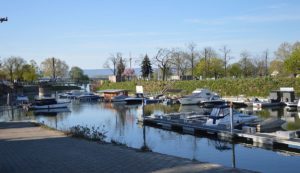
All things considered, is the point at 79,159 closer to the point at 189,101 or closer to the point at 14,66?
the point at 189,101

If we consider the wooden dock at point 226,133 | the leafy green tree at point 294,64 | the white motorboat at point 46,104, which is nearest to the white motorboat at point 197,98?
the white motorboat at point 46,104

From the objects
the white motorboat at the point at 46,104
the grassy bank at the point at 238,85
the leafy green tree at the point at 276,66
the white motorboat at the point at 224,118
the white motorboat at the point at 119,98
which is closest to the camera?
the white motorboat at the point at 224,118

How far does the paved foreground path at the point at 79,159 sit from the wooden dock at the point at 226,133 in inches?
431

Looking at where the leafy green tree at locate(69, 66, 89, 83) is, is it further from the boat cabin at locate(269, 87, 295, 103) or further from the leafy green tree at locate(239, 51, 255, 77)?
the boat cabin at locate(269, 87, 295, 103)

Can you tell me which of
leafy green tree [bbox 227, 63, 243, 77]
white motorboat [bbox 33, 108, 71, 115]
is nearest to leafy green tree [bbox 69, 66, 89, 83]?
leafy green tree [bbox 227, 63, 243, 77]

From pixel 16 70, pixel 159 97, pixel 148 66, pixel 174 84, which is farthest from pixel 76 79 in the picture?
pixel 159 97

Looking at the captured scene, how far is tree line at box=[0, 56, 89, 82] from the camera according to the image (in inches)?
4528

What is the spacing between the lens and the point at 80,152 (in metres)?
17.0

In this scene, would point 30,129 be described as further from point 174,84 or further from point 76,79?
point 76,79

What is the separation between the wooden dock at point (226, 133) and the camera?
24281 millimetres

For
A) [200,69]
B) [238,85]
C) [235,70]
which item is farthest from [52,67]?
[238,85]

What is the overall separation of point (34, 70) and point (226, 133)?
4429 inches

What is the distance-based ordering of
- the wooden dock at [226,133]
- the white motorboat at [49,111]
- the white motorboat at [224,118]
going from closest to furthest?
the wooden dock at [226,133] → the white motorboat at [224,118] → the white motorboat at [49,111]

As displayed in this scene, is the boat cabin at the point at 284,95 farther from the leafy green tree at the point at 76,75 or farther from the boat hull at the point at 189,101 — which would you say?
the leafy green tree at the point at 76,75
